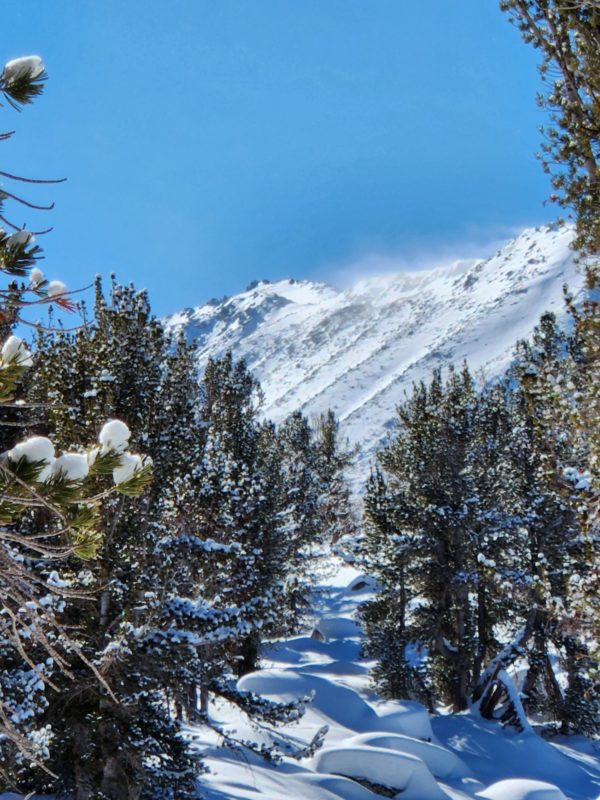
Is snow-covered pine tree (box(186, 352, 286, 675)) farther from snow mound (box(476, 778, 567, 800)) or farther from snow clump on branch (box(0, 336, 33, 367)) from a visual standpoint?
snow clump on branch (box(0, 336, 33, 367))

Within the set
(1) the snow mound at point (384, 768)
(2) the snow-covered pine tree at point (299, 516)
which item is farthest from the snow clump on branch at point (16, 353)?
(2) the snow-covered pine tree at point (299, 516)

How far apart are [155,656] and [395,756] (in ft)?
24.5

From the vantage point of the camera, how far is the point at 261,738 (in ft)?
48.9

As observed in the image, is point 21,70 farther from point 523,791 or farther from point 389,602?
point 389,602

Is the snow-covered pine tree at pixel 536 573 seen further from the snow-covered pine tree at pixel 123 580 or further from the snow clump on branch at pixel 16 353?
the snow clump on branch at pixel 16 353

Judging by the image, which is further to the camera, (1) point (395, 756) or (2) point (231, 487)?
(2) point (231, 487)

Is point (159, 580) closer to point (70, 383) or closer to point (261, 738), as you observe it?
point (70, 383)

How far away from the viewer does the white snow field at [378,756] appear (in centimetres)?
1287

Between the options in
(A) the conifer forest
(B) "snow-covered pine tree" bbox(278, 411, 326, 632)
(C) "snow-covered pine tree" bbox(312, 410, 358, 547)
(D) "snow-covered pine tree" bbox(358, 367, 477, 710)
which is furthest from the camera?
(C) "snow-covered pine tree" bbox(312, 410, 358, 547)

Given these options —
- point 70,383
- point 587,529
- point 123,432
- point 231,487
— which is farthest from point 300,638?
point 123,432

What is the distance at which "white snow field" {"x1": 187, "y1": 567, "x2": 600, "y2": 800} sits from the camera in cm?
1287

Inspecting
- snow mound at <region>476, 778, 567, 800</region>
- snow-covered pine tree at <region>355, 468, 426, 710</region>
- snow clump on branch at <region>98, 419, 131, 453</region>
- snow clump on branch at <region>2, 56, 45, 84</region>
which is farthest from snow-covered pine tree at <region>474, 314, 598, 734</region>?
snow clump on branch at <region>2, 56, 45, 84</region>

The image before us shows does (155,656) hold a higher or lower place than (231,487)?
lower

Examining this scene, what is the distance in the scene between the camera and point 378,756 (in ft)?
45.7
